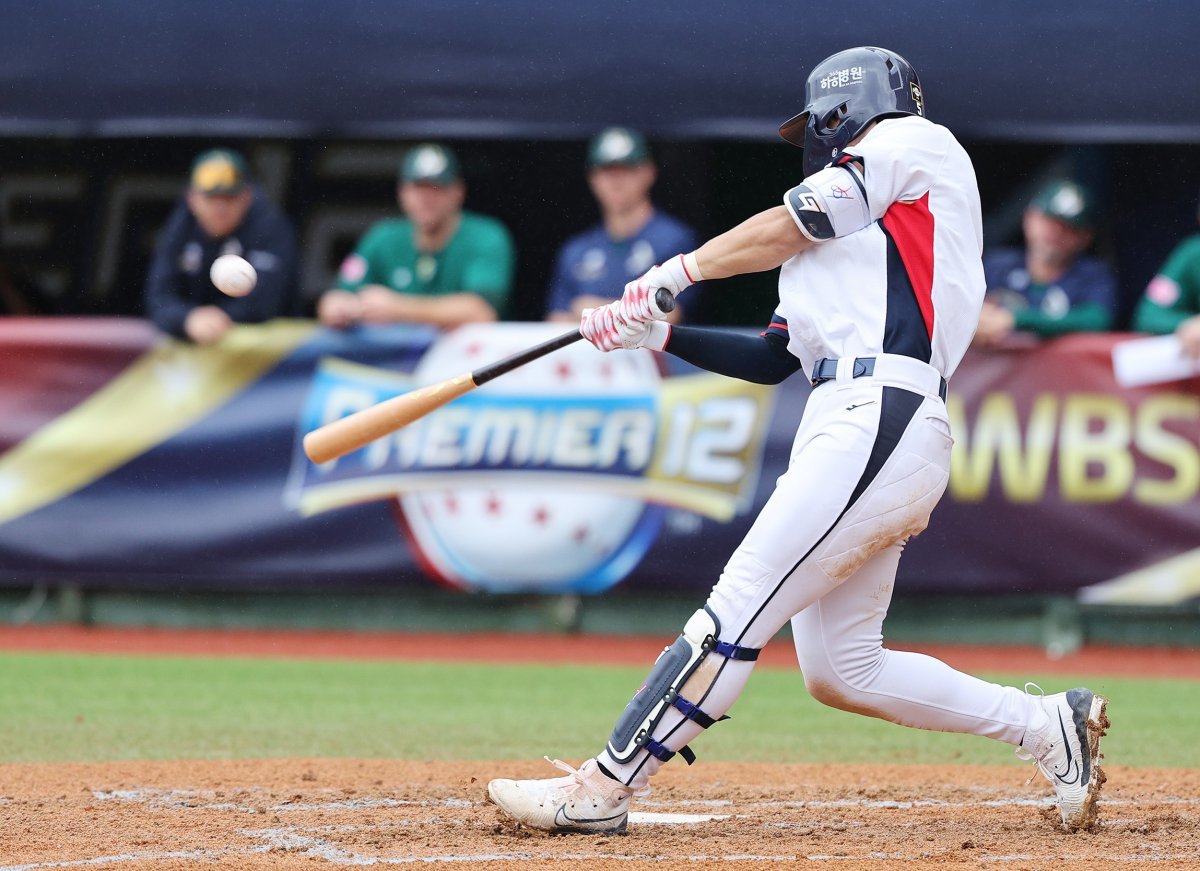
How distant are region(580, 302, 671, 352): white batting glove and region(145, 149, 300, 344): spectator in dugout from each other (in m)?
4.91

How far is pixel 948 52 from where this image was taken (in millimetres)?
9273

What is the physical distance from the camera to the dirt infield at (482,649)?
320 inches

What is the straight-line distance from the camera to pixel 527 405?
850 cm

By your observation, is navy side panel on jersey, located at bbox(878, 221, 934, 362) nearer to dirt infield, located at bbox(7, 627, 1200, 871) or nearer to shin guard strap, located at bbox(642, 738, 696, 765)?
shin guard strap, located at bbox(642, 738, 696, 765)

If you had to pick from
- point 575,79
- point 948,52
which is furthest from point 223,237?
point 948,52

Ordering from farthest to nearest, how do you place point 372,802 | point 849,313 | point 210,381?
point 210,381 < point 372,802 < point 849,313

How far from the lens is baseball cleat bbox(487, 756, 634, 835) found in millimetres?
4051

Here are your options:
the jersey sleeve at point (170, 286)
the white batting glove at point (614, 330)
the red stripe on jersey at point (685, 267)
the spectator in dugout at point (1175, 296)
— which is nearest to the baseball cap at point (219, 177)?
the jersey sleeve at point (170, 286)

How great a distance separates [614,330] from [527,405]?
430 centimetres

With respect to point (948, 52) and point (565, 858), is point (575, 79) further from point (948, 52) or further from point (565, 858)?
point (565, 858)

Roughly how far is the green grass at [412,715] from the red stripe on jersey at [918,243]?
223 cm

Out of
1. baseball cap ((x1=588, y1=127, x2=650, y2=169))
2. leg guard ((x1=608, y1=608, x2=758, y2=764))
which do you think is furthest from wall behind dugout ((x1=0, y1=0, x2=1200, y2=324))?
leg guard ((x1=608, y1=608, x2=758, y2=764))

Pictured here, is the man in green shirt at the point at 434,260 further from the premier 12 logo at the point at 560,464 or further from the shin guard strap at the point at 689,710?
the shin guard strap at the point at 689,710

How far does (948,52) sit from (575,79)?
2040mm
